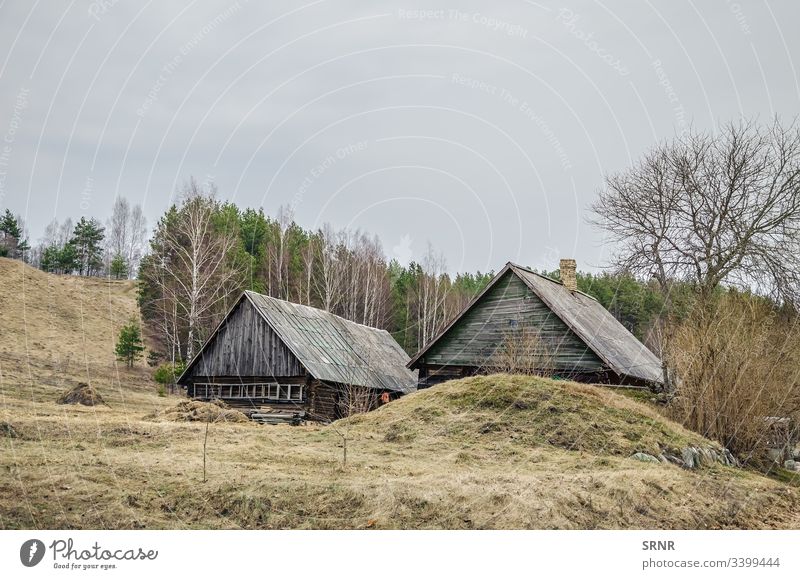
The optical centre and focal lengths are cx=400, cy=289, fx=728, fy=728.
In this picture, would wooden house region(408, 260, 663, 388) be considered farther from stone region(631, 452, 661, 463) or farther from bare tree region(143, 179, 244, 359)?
bare tree region(143, 179, 244, 359)

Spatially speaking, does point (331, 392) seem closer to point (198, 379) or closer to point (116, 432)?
point (198, 379)

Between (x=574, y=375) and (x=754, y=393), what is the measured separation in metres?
6.84

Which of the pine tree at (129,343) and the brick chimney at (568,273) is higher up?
the brick chimney at (568,273)

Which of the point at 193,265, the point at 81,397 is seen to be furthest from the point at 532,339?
the point at 193,265

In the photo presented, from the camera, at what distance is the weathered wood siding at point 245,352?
85.0ft

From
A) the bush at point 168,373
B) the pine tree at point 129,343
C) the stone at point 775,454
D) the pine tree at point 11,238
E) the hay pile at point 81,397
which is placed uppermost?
the pine tree at point 11,238

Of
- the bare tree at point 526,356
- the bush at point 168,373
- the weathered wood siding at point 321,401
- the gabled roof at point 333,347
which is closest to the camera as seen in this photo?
the bare tree at point 526,356

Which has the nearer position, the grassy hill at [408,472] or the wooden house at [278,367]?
the grassy hill at [408,472]

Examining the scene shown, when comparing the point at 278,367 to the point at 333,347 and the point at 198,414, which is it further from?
the point at 198,414

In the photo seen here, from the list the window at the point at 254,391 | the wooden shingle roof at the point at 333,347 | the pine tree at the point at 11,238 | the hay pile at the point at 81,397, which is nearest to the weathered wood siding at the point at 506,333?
the wooden shingle roof at the point at 333,347

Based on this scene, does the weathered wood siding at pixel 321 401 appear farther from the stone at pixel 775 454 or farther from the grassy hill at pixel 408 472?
the stone at pixel 775 454

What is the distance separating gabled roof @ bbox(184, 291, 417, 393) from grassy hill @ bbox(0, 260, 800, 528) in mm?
6283

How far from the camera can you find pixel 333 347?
28.9 m

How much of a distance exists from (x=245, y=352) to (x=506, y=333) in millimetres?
9537
